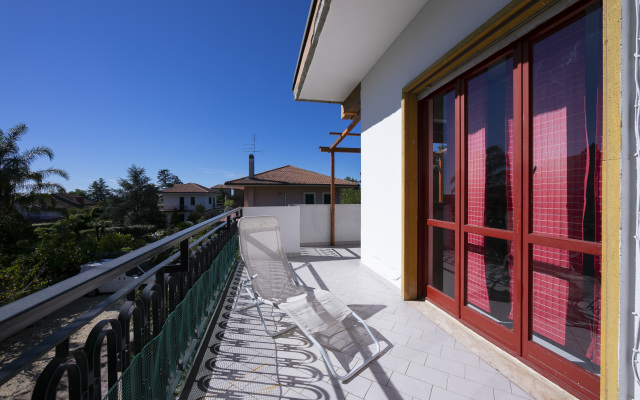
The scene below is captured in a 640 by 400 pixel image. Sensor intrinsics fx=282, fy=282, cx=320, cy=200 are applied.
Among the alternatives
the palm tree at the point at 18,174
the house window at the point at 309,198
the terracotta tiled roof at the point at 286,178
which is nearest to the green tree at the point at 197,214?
the palm tree at the point at 18,174

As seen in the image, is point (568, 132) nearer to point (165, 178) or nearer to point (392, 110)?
point (392, 110)

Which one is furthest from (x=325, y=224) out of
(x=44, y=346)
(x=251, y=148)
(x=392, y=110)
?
(x=251, y=148)

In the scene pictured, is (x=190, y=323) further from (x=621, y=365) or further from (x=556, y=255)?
(x=556, y=255)

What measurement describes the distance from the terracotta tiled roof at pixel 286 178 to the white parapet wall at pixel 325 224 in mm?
10393

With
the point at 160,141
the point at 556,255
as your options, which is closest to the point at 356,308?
the point at 556,255

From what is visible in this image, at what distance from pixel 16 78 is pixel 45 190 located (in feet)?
61.6

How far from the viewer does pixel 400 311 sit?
3.15 metres

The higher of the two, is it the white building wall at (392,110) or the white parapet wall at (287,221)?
the white building wall at (392,110)

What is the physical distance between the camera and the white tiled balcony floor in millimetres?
1841

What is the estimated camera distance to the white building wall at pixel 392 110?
2.63m

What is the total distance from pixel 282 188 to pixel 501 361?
1751 cm

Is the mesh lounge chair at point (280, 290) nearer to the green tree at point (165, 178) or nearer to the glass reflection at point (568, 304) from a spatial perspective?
the glass reflection at point (568, 304)

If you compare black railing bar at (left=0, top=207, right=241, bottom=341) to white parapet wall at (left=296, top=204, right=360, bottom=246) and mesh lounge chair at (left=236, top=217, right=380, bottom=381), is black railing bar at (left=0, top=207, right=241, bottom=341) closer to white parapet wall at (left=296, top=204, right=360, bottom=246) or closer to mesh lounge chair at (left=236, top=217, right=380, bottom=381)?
mesh lounge chair at (left=236, top=217, right=380, bottom=381)

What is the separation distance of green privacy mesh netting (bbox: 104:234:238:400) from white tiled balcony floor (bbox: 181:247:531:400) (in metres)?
0.17
